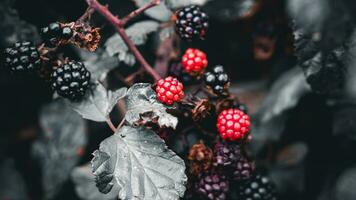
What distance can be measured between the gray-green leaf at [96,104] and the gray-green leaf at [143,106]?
80mm

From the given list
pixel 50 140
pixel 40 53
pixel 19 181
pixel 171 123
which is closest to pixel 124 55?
pixel 40 53

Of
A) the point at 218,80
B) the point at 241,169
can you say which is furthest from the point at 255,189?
the point at 218,80

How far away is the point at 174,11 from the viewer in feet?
4.97

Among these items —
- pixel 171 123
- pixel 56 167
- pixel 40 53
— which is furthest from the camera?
pixel 56 167

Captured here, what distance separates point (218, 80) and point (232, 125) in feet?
0.44

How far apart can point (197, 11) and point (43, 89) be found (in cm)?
81

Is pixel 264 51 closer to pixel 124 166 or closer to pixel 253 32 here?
pixel 253 32

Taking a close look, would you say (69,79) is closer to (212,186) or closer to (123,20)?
(123,20)

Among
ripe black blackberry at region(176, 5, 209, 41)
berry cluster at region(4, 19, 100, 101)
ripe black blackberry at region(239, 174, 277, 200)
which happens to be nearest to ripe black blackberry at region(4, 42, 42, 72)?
berry cluster at region(4, 19, 100, 101)

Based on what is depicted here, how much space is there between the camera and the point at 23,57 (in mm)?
1311

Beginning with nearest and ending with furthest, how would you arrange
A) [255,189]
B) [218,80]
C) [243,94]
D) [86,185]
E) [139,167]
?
1. [139,167]
2. [218,80]
3. [255,189]
4. [86,185]
5. [243,94]

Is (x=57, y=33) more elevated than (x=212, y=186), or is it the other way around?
(x=57, y=33)

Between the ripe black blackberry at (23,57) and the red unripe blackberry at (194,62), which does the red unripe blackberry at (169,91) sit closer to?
the red unripe blackberry at (194,62)

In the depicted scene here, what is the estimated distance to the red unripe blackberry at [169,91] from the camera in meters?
1.29
